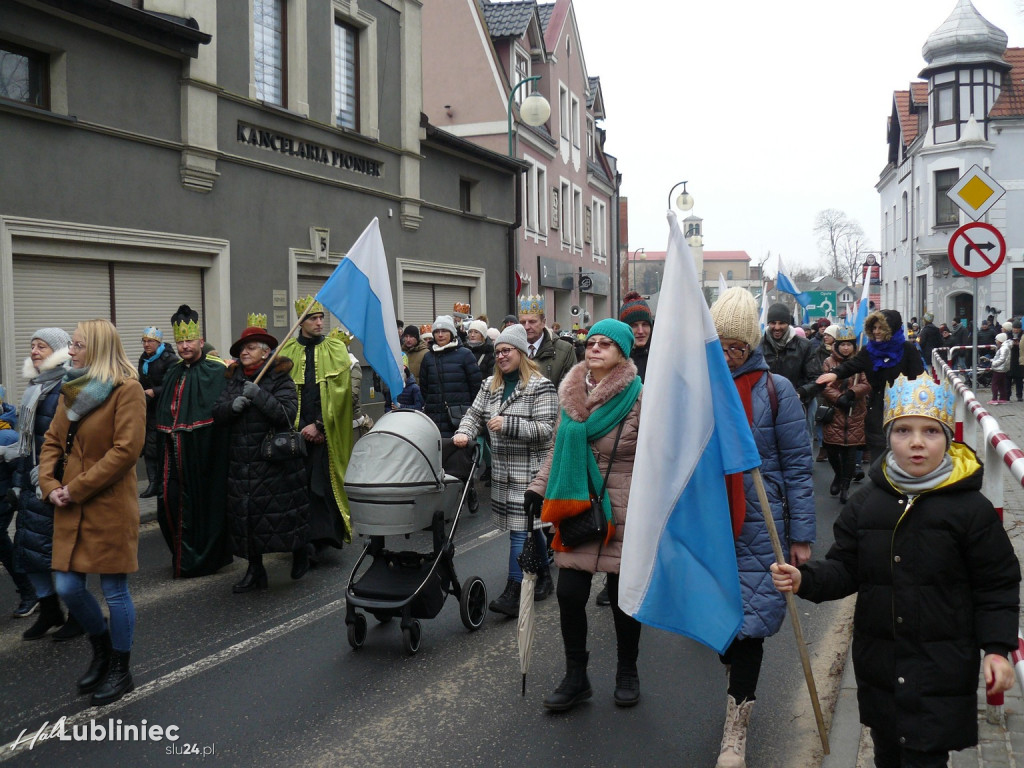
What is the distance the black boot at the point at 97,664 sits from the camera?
5008mm

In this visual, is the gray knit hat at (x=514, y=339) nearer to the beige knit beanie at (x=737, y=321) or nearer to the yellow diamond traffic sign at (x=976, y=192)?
the beige knit beanie at (x=737, y=321)

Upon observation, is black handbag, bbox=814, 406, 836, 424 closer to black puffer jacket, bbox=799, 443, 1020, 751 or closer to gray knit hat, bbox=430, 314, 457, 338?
gray knit hat, bbox=430, 314, 457, 338

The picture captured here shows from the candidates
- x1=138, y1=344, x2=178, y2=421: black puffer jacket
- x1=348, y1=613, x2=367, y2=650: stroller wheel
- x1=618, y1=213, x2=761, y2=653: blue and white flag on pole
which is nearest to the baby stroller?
x1=348, y1=613, x2=367, y2=650: stroller wheel

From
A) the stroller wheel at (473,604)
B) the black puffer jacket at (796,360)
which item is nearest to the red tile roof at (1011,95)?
the black puffer jacket at (796,360)

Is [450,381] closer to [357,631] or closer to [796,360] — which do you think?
[796,360]

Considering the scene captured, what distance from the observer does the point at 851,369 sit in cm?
937

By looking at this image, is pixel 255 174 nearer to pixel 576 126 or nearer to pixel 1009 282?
pixel 576 126

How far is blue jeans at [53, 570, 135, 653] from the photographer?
16.3 feet

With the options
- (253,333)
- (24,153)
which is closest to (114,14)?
(24,153)

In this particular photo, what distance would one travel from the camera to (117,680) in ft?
16.4

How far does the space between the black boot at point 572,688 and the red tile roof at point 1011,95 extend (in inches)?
1588

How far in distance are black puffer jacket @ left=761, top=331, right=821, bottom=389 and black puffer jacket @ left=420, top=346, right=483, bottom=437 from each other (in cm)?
310

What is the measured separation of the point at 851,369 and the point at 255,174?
9.51 m

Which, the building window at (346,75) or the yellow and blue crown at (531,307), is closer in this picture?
the yellow and blue crown at (531,307)
